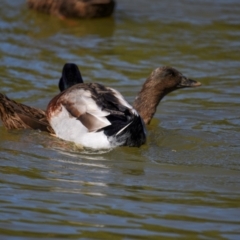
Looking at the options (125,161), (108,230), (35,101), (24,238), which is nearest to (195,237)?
(108,230)

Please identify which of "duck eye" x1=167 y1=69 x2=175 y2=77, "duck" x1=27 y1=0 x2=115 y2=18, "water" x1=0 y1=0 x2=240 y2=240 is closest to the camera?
"water" x1=0 y1=0 x2=240 y2=240

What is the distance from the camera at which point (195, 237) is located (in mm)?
5566

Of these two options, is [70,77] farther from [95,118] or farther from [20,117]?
[95,118]

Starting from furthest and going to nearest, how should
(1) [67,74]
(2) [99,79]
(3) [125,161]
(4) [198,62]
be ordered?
1. (4) [198,62]
2. (2) [99,79]
3. (1) [67,74]
4. (3) [125,161]

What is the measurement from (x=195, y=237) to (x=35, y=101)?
16.0 ft

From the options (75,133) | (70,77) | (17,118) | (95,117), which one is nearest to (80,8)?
(70,77)

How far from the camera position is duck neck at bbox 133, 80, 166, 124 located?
30.5ft

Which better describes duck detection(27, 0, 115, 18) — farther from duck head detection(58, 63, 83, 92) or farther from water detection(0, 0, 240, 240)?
duck head detection(58, 63, 83, 92)

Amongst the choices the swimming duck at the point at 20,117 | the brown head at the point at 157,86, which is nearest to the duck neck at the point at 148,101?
the brown head at the point at 157,86

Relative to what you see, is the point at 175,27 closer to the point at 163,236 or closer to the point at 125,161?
the point at 125,161

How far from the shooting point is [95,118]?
7875mm

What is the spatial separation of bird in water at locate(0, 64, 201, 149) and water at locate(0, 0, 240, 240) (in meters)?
0.13

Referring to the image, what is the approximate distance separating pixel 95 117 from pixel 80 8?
676 centimetres

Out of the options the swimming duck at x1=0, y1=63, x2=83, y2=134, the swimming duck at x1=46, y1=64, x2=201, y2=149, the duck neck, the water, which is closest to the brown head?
the duck neck
